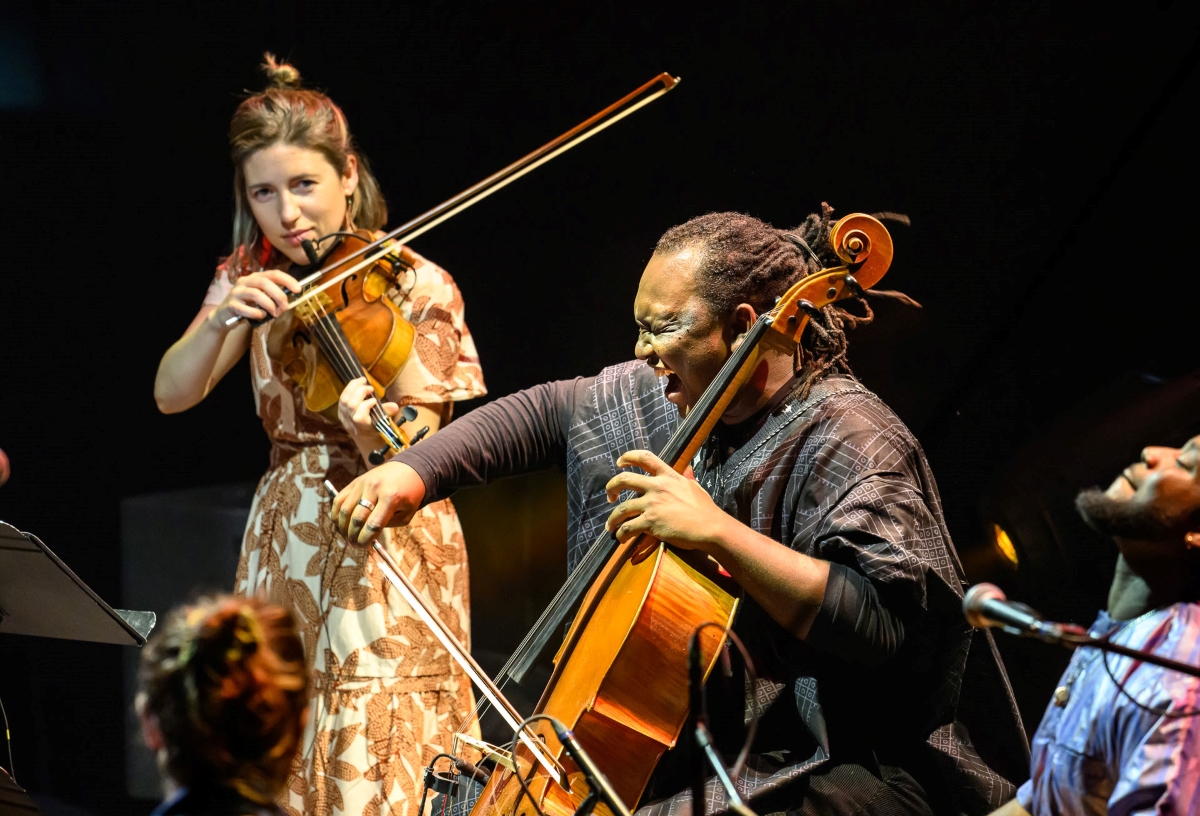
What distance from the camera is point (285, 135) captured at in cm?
269

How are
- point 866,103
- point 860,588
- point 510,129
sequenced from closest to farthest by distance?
1. point 860,588
2. point 866,103
3. point 510,129

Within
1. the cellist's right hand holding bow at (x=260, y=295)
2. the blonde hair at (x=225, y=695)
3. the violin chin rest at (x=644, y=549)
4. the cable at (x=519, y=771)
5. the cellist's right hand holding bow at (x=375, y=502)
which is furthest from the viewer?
the cellist's right hand holding bow at (x=260, y=295)

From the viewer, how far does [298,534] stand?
2.64 metres

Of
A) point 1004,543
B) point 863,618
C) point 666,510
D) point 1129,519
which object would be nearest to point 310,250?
point 666,510

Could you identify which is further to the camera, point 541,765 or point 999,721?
point 999,721

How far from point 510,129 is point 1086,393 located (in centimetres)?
162

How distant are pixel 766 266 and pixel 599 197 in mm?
1069

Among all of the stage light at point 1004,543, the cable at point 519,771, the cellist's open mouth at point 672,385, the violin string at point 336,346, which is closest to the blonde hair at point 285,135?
the violin string at point 336,346

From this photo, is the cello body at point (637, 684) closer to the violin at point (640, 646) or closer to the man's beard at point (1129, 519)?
the violin at point (640, 646)

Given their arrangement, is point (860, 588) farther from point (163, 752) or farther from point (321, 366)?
point (321, 366)

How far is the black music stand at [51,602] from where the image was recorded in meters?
2.06

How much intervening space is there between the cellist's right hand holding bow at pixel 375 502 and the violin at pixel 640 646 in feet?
1.23

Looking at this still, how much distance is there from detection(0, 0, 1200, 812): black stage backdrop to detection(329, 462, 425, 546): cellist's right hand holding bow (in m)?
1.08

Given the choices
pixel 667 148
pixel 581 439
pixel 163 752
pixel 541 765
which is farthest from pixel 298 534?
pixel 163 752
